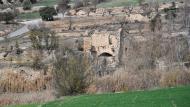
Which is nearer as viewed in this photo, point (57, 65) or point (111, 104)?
point (111, 104)

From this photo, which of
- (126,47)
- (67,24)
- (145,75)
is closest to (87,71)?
(145,75)

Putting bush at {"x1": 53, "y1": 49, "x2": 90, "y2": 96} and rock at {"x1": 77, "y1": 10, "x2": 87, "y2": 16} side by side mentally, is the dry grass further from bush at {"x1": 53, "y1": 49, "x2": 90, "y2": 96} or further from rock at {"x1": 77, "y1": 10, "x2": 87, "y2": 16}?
rock at {"x1": 77, "y1": 10, "x2": 87, "y2": 16}

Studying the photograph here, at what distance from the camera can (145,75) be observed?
37.0 meters

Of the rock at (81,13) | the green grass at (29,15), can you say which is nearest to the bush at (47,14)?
the rock at (81,13)

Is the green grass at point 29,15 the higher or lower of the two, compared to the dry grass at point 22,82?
lower

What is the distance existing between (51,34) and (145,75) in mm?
39027

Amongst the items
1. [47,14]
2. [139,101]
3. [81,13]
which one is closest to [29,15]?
[47,14]

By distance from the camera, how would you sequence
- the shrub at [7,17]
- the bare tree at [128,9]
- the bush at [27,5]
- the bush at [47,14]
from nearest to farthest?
the bare tree at [128,9] < the bush at [47,14] < the shrub at [7,17] < the bush at [27,5]

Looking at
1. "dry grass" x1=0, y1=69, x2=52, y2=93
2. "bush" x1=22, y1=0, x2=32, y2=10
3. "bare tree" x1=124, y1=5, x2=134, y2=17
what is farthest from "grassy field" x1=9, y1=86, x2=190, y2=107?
"bush" x1=22, y1=0, x2=32, y2=10

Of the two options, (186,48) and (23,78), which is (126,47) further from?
(23,78)

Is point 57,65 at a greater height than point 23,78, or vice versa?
point 57,65

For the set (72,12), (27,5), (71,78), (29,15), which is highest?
(71,78)

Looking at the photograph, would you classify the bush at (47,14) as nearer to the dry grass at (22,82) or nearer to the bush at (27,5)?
the bush at (27,5)

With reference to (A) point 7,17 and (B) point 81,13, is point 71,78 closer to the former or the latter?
(A) point 7,17
